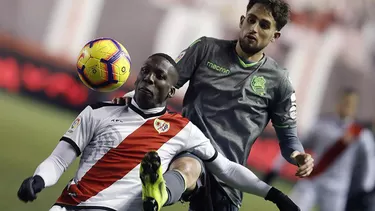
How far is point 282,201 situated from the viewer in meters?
3.54

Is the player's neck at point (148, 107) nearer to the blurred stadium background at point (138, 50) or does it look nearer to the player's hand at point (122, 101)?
the player's hand at point (122, 101)

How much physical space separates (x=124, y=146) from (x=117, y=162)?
0.25ft

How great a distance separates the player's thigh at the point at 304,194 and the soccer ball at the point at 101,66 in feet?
12.1

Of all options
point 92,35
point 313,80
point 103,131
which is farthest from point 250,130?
point 313,80

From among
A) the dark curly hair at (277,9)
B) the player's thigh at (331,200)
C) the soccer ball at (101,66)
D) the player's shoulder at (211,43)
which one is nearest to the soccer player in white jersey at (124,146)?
the soccer ball at (101,66)

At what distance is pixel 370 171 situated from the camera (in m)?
7.10

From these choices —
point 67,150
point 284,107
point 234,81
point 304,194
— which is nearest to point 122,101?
point 67,150

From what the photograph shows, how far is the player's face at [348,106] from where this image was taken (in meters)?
7.19

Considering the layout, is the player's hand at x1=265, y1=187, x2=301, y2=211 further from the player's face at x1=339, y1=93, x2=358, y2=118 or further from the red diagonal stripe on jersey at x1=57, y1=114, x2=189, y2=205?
the player's face at x1=339, y1=93, x2=358, y2=118

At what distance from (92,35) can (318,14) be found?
2.20m

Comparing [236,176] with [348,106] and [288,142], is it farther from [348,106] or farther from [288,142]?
[348,106]

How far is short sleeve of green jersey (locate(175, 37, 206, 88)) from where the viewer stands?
3.77 meters

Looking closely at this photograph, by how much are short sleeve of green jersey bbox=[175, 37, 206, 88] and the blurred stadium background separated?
8.73 ft

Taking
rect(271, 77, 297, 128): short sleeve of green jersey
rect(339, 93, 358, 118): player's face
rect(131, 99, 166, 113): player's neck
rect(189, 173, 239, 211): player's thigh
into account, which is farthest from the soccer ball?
rect(339, 93, 358, 118): player's face
